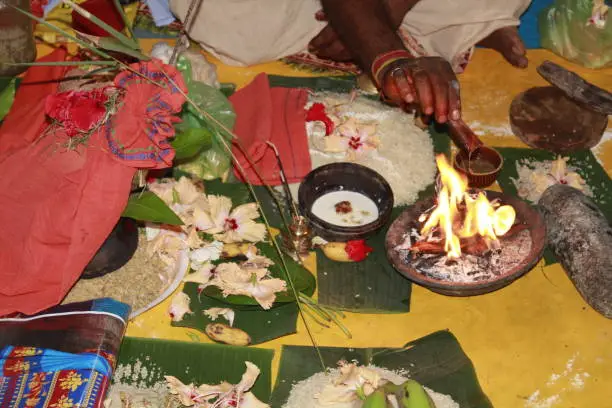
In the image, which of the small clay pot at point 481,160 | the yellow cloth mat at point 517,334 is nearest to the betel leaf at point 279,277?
the yellow cloth mat at point 517,334

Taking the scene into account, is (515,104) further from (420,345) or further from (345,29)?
(420,345)

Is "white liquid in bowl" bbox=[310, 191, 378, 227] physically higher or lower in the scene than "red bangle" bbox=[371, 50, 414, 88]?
lower

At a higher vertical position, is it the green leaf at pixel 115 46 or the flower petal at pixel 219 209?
the green leaf at pixel 115 46

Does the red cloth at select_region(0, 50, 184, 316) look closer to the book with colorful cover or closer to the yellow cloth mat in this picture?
the book with colorful cover

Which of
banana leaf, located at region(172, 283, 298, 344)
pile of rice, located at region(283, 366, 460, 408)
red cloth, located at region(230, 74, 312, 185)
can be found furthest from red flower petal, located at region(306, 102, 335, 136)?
pile of rice, located at region(283, 366, 460, 408)

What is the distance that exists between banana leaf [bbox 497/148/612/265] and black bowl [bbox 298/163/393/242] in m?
0.56

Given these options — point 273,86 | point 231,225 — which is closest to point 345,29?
point 273,86

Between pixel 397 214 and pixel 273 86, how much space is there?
894 millimetres

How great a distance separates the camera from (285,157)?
273 cm

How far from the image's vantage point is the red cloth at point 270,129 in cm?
269

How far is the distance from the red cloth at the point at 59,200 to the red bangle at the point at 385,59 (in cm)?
101

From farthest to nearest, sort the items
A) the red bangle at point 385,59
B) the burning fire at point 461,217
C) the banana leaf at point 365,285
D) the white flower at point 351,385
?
the red bangle at point 385,59 < the banana leaf at point 365,285 < the burning fire at point 461,217 < the white flower at point 351,385

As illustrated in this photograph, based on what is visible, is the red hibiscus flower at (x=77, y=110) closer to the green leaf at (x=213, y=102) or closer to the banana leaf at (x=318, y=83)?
the green leaf at (x=213, y=102)

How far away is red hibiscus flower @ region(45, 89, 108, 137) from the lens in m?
1.86
